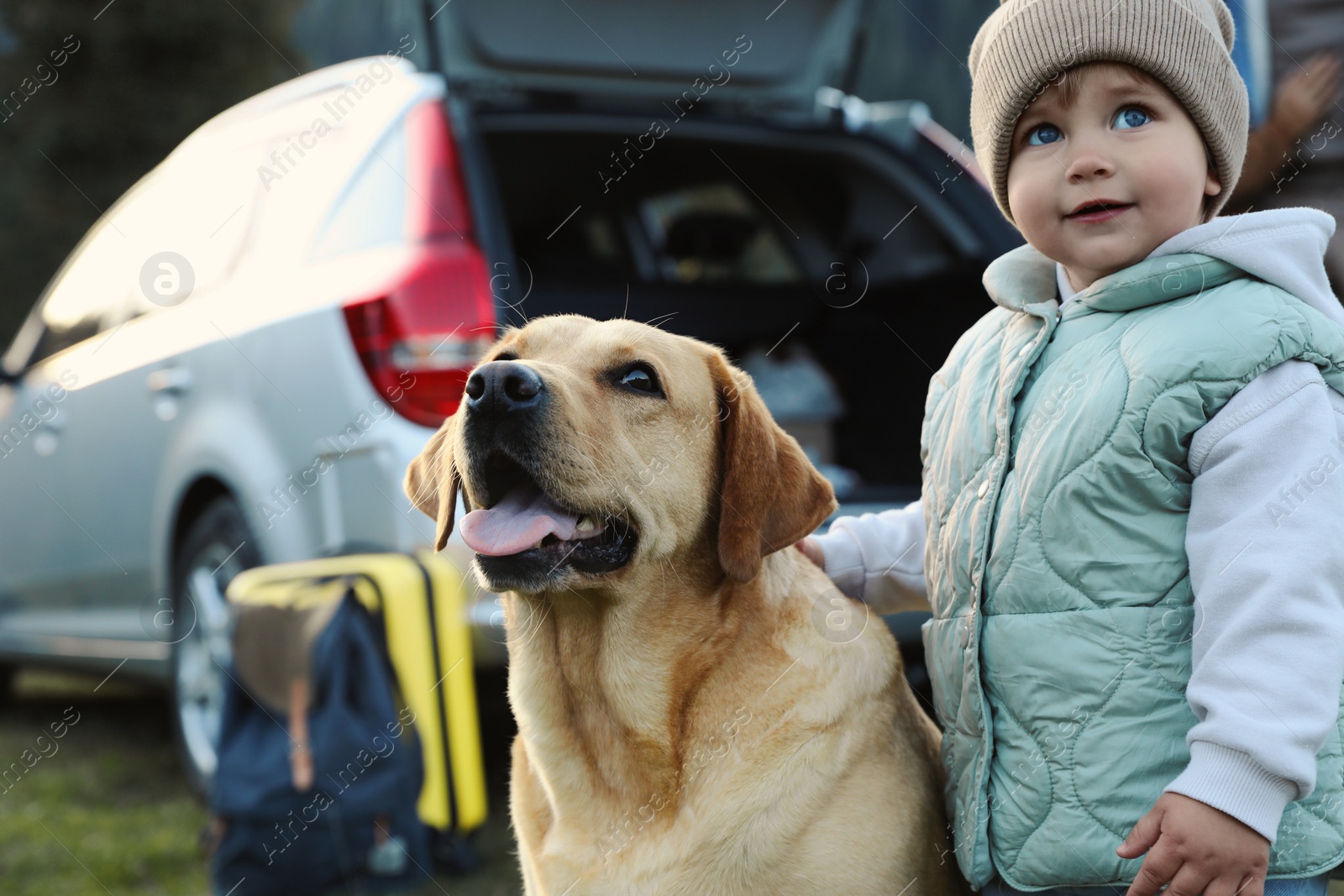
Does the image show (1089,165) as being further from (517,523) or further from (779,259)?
(779,259)

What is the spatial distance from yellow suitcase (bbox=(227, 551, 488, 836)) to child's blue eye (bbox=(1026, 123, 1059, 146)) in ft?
6.06

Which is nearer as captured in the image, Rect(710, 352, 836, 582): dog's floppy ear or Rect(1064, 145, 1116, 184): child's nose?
Rect(1064, 145, 1116, 184): child's nose

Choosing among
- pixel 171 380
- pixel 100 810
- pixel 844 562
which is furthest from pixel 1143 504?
pixel 100 810

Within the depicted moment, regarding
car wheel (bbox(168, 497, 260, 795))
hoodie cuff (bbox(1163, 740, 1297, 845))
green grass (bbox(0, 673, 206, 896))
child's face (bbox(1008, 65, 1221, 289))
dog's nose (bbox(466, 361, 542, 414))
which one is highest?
child's face (bbox(1008, 65, 1221, 289))

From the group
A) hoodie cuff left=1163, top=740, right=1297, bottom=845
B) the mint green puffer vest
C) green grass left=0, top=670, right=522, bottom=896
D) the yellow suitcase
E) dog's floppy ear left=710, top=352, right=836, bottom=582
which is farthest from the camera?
green grass left=0, top=670, right=522, bottom=896

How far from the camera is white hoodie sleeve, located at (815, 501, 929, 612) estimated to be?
2.10 meters

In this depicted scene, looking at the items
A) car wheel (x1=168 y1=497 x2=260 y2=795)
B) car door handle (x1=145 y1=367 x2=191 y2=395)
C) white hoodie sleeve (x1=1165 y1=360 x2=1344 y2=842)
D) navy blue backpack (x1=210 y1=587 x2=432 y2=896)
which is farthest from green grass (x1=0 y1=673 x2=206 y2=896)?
white hoodie sleeve (x1=1165 y1=360 x2=1344 y2=842)

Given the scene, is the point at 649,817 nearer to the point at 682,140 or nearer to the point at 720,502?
the point at 720,502

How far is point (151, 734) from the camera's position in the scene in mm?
5160

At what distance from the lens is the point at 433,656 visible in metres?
3.03

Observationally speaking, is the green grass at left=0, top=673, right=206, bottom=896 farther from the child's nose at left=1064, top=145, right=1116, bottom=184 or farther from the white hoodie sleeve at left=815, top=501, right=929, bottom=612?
the child's nose at left=1064, top=145, right=1116, bottom=184

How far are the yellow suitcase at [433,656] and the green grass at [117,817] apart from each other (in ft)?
0.58

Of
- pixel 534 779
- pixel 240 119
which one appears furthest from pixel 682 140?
pixel 534 779

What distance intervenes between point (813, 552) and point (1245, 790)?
95cm
